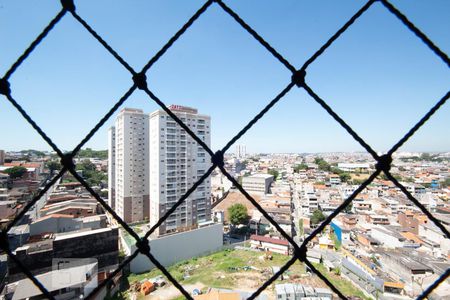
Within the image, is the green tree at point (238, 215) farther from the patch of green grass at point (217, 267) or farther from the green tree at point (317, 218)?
the green tree at point (317, 218)

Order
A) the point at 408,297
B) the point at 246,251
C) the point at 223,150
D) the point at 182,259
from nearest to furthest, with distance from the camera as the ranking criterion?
the point at 223,150 → the point at 408,297 → the point at 182,259 → the point at 246,251

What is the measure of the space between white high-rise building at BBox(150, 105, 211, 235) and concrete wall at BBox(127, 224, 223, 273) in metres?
0.84

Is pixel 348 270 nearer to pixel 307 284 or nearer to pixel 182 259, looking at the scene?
pixel 307 284

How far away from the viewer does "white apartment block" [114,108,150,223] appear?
10664 millimetres

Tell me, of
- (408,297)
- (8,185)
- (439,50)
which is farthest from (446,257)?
(8,185)

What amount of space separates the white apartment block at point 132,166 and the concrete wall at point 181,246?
3256mm

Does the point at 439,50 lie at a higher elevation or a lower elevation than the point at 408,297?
higher

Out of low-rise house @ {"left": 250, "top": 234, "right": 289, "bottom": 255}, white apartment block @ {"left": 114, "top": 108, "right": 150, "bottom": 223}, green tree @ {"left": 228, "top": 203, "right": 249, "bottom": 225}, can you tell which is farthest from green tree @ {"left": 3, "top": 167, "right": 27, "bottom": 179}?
low-rise house @ {"left": 250, "top": 234, "right": 289, "bottom": 255}

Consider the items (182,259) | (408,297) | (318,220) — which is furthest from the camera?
(318,220)

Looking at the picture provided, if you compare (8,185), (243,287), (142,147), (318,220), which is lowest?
(243,287)

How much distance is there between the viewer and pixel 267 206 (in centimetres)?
1262

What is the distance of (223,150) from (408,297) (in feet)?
24.7

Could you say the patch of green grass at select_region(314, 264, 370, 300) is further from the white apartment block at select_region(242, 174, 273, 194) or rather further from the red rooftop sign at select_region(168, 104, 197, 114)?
the white apartment block at select_region(242, 174, 273, 194)

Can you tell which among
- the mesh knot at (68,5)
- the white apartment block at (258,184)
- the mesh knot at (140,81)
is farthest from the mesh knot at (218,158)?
the white apartment block at (258,184)
